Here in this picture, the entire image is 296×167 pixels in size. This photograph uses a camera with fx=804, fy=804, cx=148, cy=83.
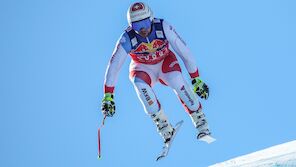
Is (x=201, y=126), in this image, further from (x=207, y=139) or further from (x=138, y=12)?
(x=138, y=12)

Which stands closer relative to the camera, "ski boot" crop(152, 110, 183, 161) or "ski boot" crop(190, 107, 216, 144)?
"ski boot" crop(190, 107, 216, 144)

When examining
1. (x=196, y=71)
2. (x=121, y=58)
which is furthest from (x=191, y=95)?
(x=121, y=58)

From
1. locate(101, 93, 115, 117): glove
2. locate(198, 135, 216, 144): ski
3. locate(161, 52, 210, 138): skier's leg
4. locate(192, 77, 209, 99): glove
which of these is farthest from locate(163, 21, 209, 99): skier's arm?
locate(101, 93, 115, 117): glove

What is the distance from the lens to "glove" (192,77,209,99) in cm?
1449

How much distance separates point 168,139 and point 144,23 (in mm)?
2201

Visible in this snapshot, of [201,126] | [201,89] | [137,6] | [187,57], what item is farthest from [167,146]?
[137,6]

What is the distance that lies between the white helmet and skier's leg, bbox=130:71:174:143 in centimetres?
108

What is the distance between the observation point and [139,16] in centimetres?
1425

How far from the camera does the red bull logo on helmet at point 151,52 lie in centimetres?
1461

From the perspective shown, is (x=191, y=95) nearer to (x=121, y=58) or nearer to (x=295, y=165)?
(x=121, y=58)

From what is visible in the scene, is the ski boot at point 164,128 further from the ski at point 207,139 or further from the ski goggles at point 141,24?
the ski goggles at point 141,24

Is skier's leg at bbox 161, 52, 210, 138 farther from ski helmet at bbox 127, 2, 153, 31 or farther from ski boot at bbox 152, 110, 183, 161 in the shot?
ski helmet at bbox 127, 2, 153, 31

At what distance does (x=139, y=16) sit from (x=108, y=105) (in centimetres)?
171

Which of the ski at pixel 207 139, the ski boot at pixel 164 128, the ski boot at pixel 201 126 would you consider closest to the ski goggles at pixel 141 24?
the ski boot at pixel 164 128
